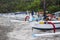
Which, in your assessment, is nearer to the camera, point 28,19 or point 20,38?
point 20,38

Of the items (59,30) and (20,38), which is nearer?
(20,38)

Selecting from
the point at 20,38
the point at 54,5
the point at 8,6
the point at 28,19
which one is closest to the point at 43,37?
the point at 20,38

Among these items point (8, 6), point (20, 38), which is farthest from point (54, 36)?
point (8, 6)

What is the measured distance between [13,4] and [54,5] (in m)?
6.87

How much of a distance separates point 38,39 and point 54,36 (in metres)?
1.11

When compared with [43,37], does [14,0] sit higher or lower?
higher

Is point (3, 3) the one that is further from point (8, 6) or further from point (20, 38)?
point (20, 38)

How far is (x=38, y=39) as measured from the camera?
10148 mm

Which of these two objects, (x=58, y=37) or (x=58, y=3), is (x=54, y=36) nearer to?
(x=58, y=37)

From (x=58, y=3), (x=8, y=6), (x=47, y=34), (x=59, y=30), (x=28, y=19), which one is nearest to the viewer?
(x=47, y=34)

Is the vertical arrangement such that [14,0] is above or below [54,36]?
above

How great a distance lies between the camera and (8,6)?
27484 mm

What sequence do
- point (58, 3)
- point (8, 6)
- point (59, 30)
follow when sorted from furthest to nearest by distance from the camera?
point (8, 6), point (58, 3), point (59, 30)

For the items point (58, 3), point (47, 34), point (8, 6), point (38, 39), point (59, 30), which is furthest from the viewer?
point (8, 6)
